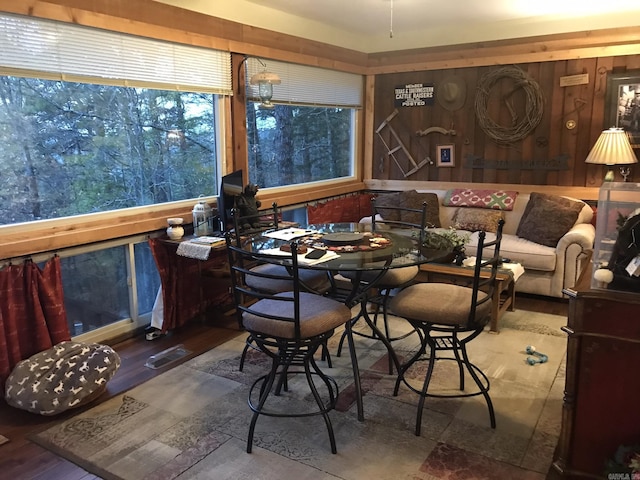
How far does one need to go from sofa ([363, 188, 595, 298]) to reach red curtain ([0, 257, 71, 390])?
124 inches

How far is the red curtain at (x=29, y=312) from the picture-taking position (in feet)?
8.89

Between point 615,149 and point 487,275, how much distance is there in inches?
67.0

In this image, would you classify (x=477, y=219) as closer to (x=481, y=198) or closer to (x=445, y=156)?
(x=481, y=198)

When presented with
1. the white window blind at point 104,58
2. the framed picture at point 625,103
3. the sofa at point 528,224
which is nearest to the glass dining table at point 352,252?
the white window blind at point 104,58

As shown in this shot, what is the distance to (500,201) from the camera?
5004 millimetres

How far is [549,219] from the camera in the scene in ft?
14.5

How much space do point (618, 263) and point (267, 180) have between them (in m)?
3.23

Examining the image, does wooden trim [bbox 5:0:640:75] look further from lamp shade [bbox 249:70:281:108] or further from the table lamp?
the table lamp

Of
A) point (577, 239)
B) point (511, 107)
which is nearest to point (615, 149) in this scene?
point (577, 239)

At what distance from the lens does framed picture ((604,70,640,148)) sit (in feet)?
14.9

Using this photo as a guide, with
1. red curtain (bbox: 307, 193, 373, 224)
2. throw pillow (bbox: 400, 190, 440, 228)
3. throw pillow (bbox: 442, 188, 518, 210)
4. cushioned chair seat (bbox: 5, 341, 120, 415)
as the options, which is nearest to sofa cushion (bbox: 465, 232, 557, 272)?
throw pillow (bbox: 442, 188, 518, 210)

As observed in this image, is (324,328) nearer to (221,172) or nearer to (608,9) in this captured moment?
(221,172)

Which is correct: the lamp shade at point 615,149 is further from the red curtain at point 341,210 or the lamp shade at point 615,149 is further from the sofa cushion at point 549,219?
the red curtain at point 341,210

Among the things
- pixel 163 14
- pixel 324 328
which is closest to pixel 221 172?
pixel 163 14
